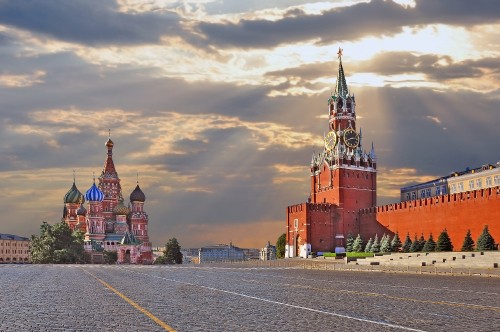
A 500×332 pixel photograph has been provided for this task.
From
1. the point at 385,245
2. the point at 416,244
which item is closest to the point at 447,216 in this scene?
the point at 416,244

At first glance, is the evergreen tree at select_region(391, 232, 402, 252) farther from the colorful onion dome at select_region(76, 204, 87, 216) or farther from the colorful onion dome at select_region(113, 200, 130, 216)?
the colorful onion dome at select_region(76, 204, 87, 216)

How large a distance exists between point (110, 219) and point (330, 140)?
38784 millimetres

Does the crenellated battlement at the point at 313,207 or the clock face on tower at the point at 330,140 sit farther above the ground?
the clock face on tower at the point at 330,140

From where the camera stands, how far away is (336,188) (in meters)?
78.6

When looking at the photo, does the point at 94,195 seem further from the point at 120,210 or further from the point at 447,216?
the point at 447,216

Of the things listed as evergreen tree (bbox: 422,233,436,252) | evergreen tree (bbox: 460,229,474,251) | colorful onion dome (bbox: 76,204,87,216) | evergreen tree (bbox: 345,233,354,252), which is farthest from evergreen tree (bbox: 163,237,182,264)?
evergreen tree (bbox: 460,229,474,251)

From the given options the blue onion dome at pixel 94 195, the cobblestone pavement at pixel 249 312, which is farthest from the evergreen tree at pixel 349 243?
the cobblestone pavement at pixel 249 312

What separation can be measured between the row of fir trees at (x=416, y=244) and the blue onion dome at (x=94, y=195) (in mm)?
42039

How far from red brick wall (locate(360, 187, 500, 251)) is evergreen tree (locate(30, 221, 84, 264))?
36.1 meters

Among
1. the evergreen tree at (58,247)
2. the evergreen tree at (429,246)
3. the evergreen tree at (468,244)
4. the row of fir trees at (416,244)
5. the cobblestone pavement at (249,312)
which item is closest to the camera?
the cobblestone pavement at (249,312)

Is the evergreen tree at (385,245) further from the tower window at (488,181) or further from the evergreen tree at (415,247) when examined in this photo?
the tower window at (488,181)

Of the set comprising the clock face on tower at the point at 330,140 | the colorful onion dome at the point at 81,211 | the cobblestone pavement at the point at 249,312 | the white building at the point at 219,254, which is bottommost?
the white building at the point at 219,254

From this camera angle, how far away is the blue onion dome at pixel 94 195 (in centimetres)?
10000

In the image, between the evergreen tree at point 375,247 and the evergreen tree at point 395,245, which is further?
the evergreen tree at point 375,247
